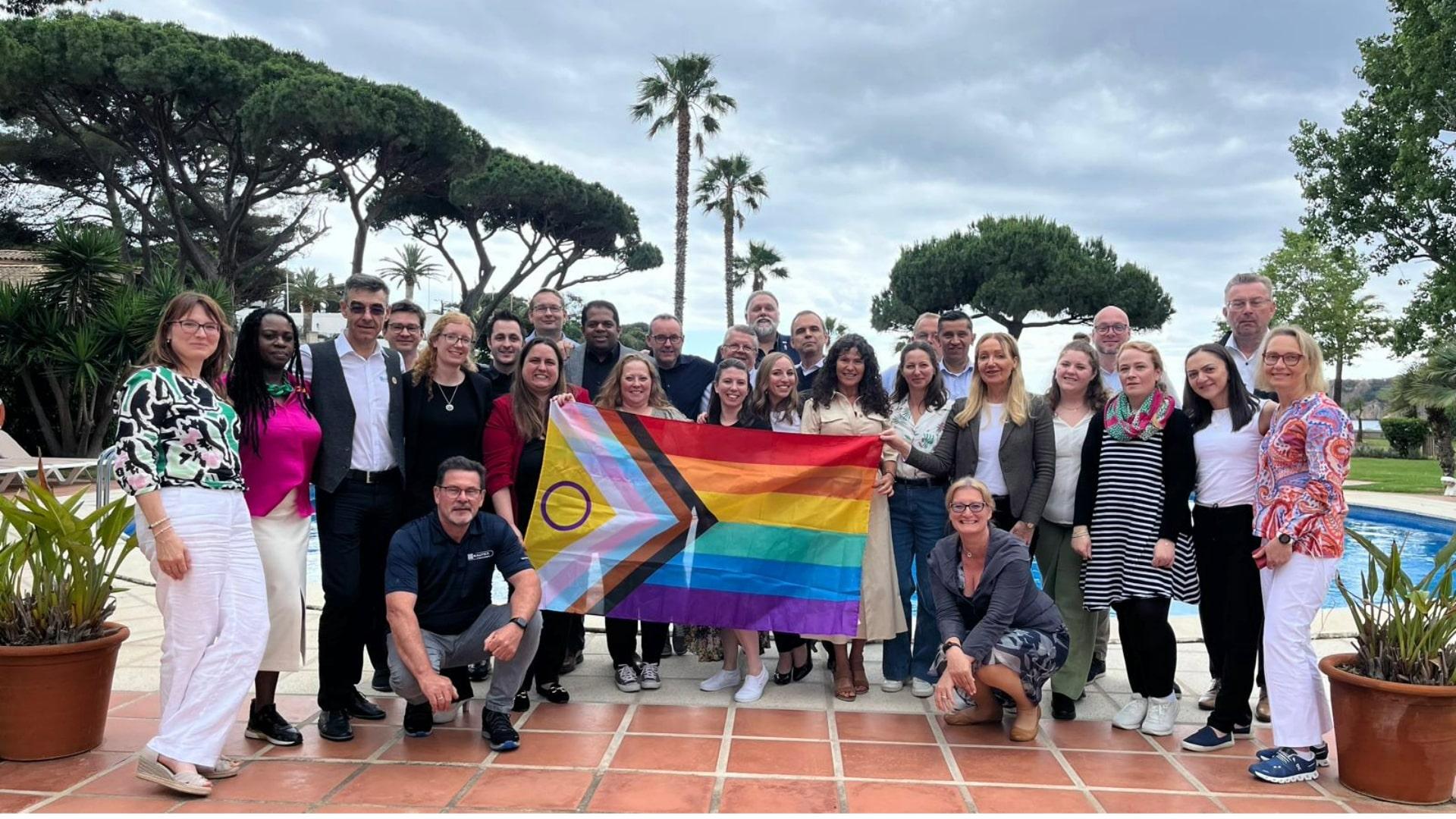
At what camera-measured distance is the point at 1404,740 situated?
3256 millimetres

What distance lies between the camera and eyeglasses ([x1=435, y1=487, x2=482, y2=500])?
3.75 m

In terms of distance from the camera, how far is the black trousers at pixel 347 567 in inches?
151

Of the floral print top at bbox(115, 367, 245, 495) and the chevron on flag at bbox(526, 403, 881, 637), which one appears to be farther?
the chevron on flag at bbox(526, 403, 881, 637)

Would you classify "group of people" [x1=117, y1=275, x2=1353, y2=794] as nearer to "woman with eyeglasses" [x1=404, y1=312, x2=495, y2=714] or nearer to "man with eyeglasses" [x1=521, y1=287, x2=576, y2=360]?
"woman with eyeglasses" [x1=404, y1=312, x2=495, y2=714]

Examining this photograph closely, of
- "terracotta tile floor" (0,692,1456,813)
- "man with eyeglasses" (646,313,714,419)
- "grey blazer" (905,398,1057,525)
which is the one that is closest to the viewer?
"terracotta tile floor" (0,692,1456,813)

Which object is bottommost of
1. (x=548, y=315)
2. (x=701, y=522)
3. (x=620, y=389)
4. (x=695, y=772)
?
(x=695, y=772)

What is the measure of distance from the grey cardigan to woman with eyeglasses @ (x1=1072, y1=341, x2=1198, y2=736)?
0.27 m

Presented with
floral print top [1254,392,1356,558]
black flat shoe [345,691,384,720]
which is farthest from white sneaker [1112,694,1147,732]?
black flat shoe [345,691,384,720]

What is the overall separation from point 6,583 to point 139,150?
21516 mm

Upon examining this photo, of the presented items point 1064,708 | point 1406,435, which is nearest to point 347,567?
point 1064,708

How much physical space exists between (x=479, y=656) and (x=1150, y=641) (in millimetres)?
2798

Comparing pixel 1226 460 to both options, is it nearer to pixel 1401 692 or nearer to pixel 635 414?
pixel 1401 692

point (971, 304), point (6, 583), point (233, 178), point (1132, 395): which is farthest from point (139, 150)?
point (971, 304)

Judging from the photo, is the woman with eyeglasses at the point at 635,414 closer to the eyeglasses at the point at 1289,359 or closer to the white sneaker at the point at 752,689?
the white sneaker at the point at 752,689
